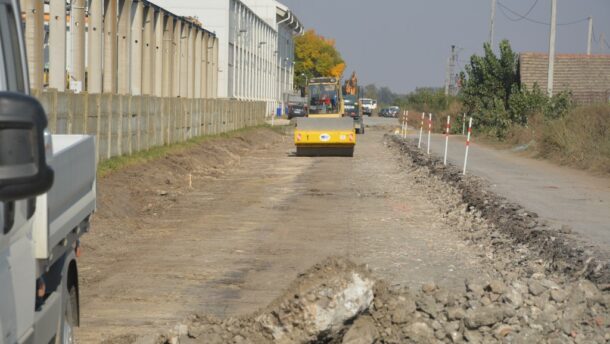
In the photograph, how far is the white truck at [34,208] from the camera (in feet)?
9.12

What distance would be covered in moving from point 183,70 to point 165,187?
78.0 feet

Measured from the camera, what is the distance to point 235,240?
13977 mm

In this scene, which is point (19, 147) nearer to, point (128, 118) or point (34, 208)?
point (34, 208)

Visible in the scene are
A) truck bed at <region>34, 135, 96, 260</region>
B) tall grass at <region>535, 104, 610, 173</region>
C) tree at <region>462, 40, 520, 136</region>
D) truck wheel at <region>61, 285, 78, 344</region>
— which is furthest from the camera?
tree at <region>462, 40, 520, 136</region>

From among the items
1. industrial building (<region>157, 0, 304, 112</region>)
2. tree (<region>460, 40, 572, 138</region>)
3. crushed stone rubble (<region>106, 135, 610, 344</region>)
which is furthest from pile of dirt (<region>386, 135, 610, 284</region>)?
industrial building (<region>157, 0, 304, 112</region>)

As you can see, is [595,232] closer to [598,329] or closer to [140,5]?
[598,329]

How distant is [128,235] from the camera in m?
14.6

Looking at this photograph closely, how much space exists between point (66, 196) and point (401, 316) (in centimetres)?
298

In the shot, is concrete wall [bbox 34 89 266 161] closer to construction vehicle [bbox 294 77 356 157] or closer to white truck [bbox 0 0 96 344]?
construction vehicle [bbox 294 77 356 157]

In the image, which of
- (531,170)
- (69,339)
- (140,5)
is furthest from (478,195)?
(140,5)

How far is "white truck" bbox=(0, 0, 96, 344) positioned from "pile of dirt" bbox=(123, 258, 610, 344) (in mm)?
1464

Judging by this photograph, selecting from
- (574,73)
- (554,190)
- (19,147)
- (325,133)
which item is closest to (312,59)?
(574,73)

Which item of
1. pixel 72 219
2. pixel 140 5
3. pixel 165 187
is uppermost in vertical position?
pixel 140 5

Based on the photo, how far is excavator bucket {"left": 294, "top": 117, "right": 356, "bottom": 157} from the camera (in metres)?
34.1
